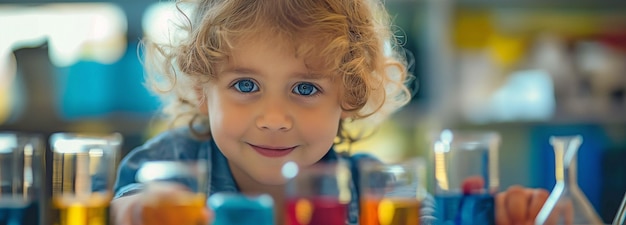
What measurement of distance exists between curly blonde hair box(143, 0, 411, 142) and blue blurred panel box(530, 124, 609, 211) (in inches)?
64.8

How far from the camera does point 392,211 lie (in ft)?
2.77

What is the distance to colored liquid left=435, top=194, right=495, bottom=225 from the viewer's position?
94cm

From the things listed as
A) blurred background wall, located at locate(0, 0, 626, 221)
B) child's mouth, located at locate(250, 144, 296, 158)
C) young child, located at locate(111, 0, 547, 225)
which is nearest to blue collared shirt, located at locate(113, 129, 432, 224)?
young child, located at locate(111, 0, 547, 225)

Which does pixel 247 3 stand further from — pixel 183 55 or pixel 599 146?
pixel 599 146

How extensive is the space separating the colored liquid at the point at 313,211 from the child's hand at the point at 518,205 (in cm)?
25

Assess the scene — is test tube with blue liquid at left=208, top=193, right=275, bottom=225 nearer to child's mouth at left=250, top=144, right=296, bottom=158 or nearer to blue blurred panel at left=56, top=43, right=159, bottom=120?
child's mouth at left=250, top=144, right=296, bottom=158

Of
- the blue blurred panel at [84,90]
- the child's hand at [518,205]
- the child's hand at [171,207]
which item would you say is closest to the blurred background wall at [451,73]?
the blue blurred panel at [84,90]

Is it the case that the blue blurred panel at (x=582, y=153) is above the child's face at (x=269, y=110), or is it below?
below

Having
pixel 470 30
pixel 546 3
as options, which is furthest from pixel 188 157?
pixel 546 3

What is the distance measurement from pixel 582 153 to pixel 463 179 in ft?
7.14

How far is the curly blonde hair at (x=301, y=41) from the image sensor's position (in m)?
1.18

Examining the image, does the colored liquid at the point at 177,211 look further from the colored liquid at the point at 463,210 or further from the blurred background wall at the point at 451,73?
the blurred background wall at the point at 451,73

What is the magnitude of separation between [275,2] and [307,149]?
215 millimetres

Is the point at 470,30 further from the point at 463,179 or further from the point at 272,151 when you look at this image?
the point at 463,179
